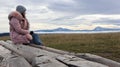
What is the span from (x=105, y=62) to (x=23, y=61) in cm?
154

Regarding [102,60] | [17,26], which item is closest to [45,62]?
[102,60]

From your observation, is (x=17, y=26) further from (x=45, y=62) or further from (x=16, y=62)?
(x=45, y=62)

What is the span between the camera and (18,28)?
33.3 ft

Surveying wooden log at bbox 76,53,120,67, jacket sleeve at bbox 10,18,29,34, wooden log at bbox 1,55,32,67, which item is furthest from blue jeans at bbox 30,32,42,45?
wooden log at bbox 76,53,120,67

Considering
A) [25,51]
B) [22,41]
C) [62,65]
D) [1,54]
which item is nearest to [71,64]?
[62,65]

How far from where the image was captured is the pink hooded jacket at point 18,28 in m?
10.1

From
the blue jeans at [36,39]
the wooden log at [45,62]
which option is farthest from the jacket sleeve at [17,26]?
A: the wooden log at [45,62]

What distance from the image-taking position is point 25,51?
8117 mm

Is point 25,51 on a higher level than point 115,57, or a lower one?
higher

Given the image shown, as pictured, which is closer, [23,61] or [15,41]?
[23,61]

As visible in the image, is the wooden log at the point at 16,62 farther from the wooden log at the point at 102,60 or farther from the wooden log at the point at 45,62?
the wooden log at the point at 102,60

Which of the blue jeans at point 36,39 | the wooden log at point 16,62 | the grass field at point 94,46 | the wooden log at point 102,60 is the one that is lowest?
the grass field at point 94,46

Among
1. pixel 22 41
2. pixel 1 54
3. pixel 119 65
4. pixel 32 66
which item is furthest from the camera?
pixel 22 41

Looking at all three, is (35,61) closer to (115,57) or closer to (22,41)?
(22,41)
